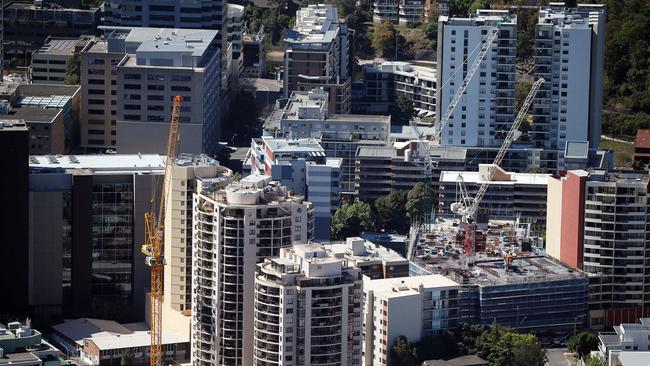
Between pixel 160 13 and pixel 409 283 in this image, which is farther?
pixel 160 13

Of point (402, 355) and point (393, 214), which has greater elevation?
point (393, 214)

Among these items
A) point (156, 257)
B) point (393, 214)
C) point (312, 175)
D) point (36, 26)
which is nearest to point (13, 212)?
point (156, 257)

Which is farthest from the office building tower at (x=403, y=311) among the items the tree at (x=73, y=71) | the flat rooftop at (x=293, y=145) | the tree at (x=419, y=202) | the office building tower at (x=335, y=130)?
the tree at (x=73, y=71)

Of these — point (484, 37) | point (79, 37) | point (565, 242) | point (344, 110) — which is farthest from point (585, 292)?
point (79, 37)

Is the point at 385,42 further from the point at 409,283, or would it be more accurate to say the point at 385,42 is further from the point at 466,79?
the point at 409,283

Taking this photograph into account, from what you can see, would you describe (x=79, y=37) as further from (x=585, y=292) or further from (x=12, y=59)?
(x=585, y=292)

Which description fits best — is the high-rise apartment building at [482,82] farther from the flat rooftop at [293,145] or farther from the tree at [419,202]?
the flat rooftop at [293,145]

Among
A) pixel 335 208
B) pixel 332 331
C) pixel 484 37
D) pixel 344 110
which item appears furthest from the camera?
pixel 344 110

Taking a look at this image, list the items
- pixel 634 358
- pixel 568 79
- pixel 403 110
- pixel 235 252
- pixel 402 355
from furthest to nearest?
pixel 403 110, pixel 568 79, pixel 402 355, pixel 634 358, pixel 235 252
